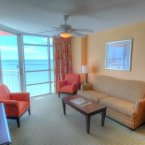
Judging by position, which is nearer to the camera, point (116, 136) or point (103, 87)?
point (116, 136)

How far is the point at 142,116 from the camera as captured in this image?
9.02ft

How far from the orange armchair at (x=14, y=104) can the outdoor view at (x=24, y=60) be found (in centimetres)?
103

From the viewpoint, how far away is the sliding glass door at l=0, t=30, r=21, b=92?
4.07 metres

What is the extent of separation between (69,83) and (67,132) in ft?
8.79

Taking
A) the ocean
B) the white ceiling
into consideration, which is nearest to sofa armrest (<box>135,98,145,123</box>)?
the white ceiling

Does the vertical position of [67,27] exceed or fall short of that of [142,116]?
it exceeds it

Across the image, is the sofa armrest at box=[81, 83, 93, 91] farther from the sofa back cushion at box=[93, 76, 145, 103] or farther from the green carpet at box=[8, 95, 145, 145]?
the green carpet at box=[8, 95, 145, 145]

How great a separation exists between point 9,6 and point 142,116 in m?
3.48

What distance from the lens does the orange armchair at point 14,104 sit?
2.68 metres

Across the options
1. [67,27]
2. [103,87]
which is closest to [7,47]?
[67,27]

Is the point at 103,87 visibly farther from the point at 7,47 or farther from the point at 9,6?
the point at 7,47

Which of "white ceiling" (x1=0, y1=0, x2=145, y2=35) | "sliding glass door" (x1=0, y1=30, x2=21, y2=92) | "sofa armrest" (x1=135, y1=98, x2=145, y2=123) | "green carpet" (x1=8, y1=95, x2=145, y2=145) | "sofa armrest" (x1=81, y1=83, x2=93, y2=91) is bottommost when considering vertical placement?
"green carpet" (x1=8, y1=95, x2=145, y2=145)

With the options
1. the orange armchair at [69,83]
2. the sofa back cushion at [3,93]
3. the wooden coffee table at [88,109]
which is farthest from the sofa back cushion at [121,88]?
the sofa back cushion at [3,93]

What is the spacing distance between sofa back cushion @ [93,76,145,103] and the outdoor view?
7.41 feet
